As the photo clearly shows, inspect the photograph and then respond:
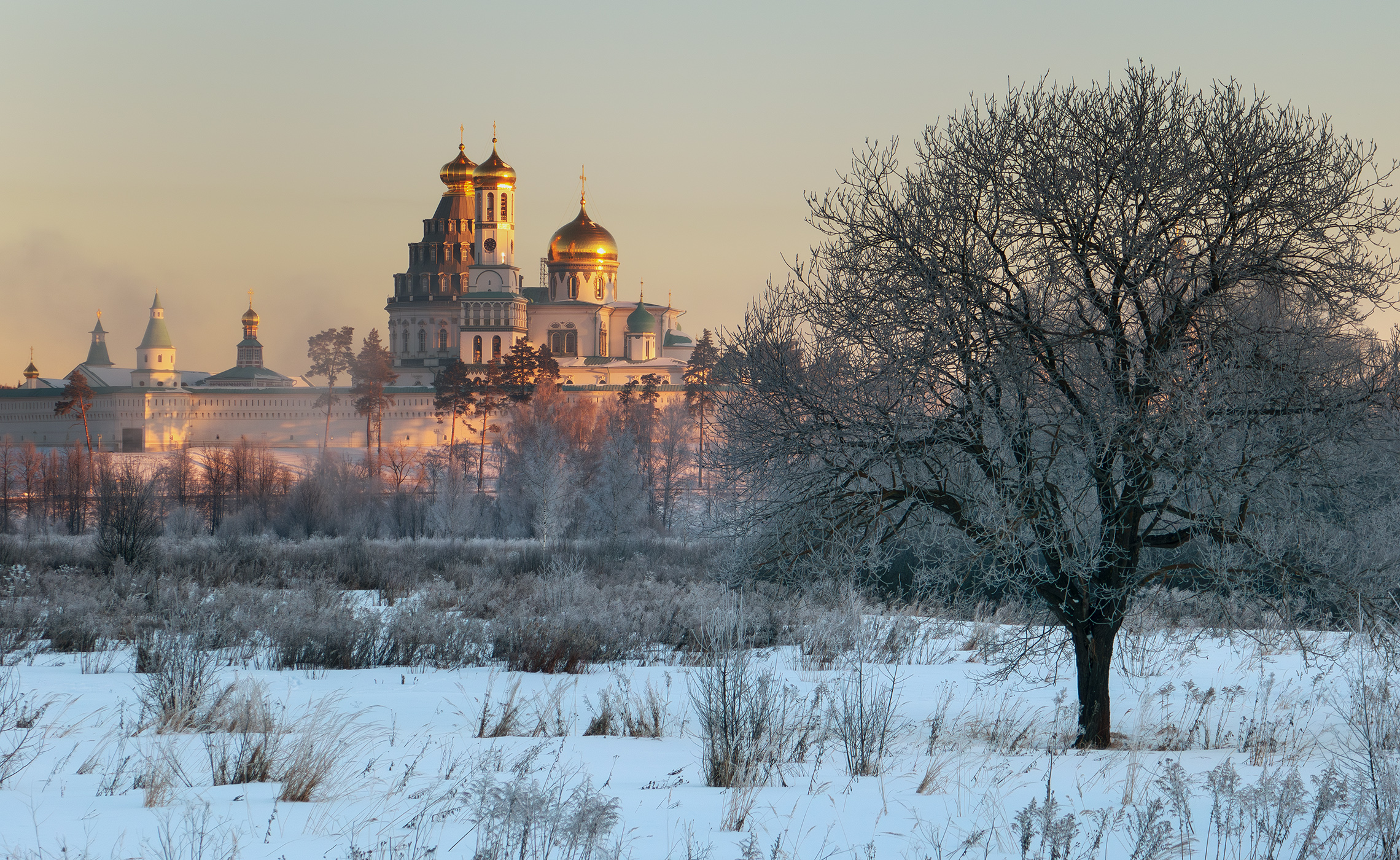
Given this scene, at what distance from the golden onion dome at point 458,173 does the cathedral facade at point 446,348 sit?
0.08 meters

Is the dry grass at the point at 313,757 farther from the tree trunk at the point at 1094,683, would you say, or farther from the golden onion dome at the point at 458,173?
the golden onion dome at the point at 458,173

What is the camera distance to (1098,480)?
633cm

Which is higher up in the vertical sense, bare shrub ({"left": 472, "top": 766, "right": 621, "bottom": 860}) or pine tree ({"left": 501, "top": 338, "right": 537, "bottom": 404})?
pine tree ({"left": 501, "top": 338, "right": 537, "bottom": 404})

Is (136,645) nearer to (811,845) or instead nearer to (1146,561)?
(811,845)

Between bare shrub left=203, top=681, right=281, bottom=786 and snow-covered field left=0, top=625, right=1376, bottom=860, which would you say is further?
bare shrub left=203, top=681, right=281, bottom=786

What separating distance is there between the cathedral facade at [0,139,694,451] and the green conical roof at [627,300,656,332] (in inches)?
4.0

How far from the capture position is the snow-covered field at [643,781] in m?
4.00

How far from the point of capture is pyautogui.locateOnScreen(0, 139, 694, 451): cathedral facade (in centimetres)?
6838

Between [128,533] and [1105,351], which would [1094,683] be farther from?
[128,533]

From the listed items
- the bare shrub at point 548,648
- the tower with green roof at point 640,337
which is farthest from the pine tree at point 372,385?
the bare shrub at point 548,648

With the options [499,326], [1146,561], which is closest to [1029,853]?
[1146,561]

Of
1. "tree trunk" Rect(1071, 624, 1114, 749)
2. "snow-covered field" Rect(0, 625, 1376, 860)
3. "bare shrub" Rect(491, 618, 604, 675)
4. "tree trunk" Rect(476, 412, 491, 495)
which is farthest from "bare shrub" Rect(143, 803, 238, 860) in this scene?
"tree trunk" Rect(476, 412, 491, 495)

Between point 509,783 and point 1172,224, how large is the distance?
172 inches

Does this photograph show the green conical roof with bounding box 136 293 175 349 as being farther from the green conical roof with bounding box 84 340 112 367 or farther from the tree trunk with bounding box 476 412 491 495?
the tree trunk with bounding box 476 412 491 495
